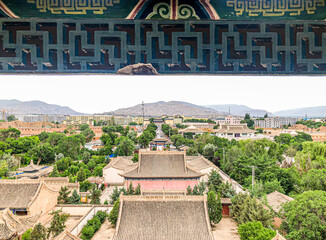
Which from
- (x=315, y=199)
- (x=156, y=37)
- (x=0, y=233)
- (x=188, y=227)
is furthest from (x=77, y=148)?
(x=156, y=37)

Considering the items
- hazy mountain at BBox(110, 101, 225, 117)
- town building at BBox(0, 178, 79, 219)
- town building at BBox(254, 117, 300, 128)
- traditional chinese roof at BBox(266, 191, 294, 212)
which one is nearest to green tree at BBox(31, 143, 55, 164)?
town building at BBox(0, 178, 79, 219)

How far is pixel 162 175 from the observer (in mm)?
12922

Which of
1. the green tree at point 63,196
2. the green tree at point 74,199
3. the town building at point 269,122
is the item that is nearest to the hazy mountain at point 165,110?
the town building at point 269,122

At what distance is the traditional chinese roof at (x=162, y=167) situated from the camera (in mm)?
12969

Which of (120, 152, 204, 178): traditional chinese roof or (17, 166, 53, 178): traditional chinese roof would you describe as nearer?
(120, 152, 204, 178): traditional chinese roof

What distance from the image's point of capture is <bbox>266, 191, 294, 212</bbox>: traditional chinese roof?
32.8 feet

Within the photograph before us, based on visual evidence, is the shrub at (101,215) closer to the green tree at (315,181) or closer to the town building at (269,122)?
the green tree at (315,181)

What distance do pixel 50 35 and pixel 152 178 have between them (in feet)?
36.1

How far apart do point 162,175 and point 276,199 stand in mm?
5776

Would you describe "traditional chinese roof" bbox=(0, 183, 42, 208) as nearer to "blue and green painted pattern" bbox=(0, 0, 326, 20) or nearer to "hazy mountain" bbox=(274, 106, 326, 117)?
"blue and green painted pattern" bbox=(0, 0, 326, 20)

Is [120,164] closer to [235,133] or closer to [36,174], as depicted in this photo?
[36,174]

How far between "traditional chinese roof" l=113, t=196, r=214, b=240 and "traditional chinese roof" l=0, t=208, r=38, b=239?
3.62m

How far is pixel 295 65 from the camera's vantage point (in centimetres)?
295

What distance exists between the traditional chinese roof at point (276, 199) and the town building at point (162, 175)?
366 centimetres
